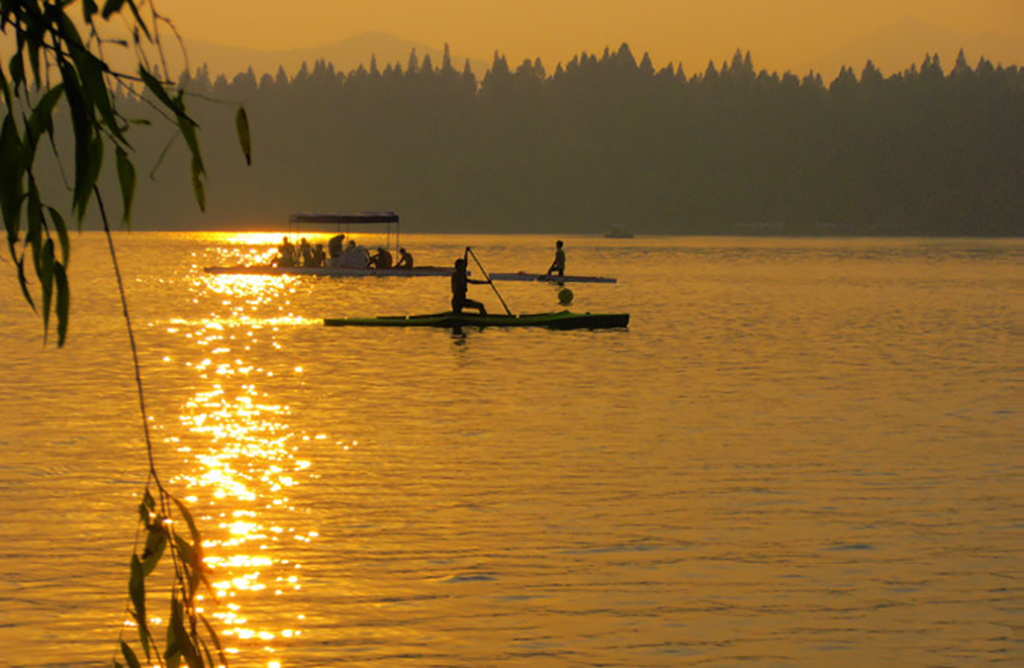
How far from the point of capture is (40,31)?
372 centimetres

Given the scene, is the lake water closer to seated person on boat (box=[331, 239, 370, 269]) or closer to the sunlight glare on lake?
the sunlight glare on lake

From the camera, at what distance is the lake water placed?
933 cm

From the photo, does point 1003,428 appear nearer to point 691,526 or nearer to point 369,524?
point 691,526

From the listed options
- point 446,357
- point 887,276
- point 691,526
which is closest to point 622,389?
point 446,357

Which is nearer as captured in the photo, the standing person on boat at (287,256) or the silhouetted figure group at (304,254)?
the silhouetted figure group at (304,254)

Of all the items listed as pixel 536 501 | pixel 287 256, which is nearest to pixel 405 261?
pixel 287 256

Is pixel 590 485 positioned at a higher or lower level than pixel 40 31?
lower

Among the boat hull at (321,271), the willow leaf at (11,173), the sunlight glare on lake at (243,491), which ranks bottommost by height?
the boat hull at (321,271)

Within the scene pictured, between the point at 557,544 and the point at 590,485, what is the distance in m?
2.75

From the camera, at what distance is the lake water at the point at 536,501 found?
30.6ft

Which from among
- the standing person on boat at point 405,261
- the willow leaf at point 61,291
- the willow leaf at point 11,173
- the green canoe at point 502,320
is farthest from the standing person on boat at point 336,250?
the willow leaf at point 11,173

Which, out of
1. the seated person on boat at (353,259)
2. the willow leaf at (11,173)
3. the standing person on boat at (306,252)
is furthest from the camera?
the standing person on boat at (306,252)

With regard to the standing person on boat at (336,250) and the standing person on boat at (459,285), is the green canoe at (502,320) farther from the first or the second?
the standing person on boat at (336,250)

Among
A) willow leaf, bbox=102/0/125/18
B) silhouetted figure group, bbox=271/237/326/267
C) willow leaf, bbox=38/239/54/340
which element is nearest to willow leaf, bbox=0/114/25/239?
willow leaf, bbox=38/239/54/340
